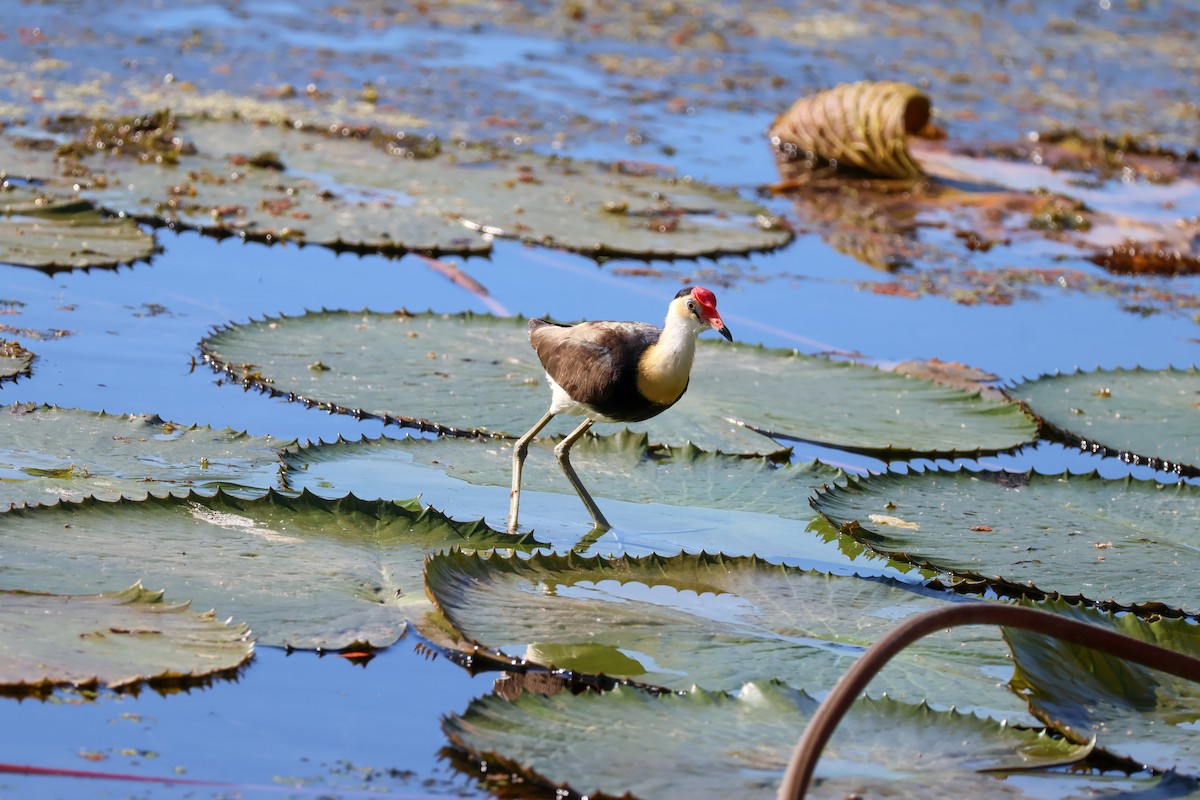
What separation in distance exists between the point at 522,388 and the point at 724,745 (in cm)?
243

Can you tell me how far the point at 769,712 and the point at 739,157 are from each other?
267 inches

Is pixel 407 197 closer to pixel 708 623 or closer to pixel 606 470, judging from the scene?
pixel 606 470

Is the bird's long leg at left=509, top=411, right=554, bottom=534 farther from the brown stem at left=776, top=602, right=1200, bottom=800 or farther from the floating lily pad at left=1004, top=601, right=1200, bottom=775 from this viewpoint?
the brown stem at left=776, top=602, right=1200, bottom=800

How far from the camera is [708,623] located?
343 cm

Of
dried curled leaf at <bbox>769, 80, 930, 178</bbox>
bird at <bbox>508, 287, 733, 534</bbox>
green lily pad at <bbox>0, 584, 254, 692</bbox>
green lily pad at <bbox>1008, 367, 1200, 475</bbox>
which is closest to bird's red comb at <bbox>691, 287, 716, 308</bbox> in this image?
bird at <bbox>508, 287, 733, 534</bbox>

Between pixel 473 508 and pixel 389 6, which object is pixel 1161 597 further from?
pixel 389 6

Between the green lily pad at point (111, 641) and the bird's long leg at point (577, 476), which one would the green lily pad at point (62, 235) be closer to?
the bird's long leg at point (577, 476)

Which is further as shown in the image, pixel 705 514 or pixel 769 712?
pixel 705 514

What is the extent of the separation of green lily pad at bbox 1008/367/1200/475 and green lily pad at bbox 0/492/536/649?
2305mm

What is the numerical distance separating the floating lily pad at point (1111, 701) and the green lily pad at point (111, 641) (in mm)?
1685

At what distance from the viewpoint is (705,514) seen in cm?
428

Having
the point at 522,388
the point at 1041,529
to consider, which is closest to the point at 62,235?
the point at 522,388

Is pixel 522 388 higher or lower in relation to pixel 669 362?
lower

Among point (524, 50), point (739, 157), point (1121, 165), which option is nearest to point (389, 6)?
point (524, 50)
